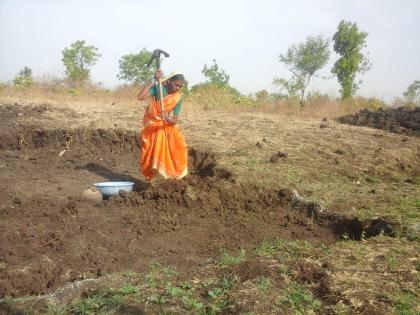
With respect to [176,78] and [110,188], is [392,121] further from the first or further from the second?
[110,188]

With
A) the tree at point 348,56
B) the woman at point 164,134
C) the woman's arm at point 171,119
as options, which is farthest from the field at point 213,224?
the tree at point 348,56

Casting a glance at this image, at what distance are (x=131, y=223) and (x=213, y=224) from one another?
36.0 inches

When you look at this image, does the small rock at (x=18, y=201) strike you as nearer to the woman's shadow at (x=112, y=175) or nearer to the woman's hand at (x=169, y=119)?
the woman's shadow at (x=112, y=175)

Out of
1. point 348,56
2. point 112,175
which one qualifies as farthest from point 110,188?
point 348,56

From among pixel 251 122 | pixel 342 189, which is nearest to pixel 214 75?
pixel 251 122

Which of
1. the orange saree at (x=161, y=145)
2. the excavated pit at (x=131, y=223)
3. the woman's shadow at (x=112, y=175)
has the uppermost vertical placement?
the orange saree at (x=161, y=145)

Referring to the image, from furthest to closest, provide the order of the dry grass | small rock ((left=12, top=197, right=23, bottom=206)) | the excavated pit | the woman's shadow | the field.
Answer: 1. the dry grass
2. the woman's shadow
3. small rock ((left=12, top=197, right=23, bottom=206))
4. the excavated pit
5. the field

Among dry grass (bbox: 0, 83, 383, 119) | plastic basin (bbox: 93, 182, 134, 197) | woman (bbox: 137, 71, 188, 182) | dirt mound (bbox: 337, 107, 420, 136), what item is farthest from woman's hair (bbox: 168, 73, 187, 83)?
dirt mound (bbox: 337, 107, 420, 136)

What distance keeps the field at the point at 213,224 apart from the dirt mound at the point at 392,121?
1.53 meters

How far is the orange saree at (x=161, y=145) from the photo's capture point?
612 cm

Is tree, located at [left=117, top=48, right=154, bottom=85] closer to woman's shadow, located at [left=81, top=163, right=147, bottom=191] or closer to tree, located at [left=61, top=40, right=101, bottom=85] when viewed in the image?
tree, located at [left=61, top=40, right=101, bottom=85]

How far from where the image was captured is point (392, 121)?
39.4 feet

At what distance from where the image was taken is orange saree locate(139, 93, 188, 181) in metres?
6.12

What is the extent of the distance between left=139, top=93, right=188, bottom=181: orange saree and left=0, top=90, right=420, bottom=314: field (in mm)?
272
